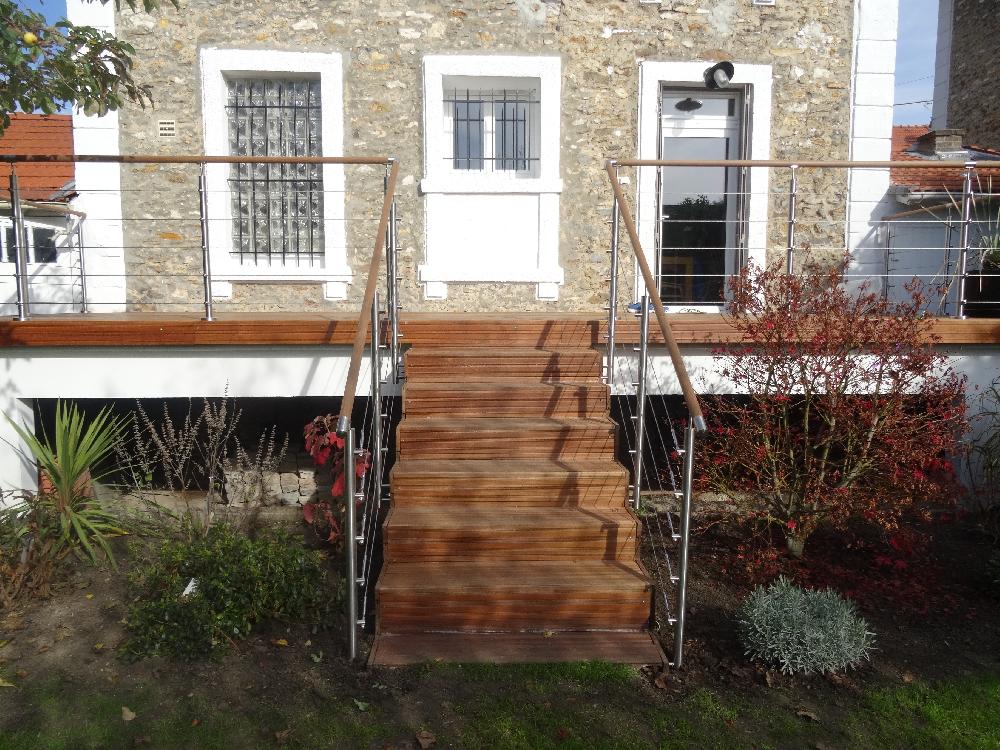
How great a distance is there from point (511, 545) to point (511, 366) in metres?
1.40

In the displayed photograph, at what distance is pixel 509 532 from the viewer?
155 inches

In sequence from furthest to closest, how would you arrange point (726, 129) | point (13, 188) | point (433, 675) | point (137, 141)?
point (726, 129), point (137, 141), point (13, 188), point (433, 675)

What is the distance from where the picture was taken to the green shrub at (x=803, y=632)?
3.35 m

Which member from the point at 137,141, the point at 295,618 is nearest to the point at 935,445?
the point at 295,618

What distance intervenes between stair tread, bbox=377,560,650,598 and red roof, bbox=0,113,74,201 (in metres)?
8.46

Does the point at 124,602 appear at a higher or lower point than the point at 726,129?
lower

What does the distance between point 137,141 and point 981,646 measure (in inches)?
282

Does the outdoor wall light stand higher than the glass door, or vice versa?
the outdoor wall light

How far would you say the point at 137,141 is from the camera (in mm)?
6594

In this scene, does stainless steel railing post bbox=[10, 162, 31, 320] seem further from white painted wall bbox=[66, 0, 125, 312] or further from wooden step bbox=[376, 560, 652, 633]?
wooden step bbox=[376, 560, 652, 633]

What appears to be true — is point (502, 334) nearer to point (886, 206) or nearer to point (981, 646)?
point (981, 646)

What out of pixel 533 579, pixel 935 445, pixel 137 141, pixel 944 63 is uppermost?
pixel 944 63

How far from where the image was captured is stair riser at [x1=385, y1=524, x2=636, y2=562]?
12.8 ft

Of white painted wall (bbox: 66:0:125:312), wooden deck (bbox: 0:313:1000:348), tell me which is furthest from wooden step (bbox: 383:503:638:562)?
white painted wall (bbox: 66:0:125:312)
